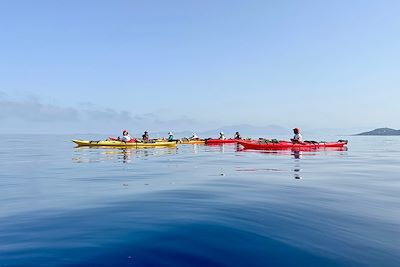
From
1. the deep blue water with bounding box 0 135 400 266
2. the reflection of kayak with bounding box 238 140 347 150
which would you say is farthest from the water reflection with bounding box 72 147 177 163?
the deep blue water with bounding box 0 135 400 266

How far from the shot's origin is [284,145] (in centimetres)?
4116

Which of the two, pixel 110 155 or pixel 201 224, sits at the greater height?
pixel 110 155

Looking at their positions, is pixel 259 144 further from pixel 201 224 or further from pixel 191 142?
pixel 201 224

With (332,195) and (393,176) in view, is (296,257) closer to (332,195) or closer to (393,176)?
(332,195)

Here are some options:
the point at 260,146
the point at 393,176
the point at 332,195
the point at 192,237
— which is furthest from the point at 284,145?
the point at 192,237

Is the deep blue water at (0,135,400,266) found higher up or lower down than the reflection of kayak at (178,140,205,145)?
lower down

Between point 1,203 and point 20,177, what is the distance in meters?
8.44

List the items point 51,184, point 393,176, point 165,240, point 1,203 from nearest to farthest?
point 165,240 → point 1,203 → point 51,184 → point 393,176

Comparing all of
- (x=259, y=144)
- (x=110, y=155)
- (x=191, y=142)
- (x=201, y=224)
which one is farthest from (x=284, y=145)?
(x=201, y=224)

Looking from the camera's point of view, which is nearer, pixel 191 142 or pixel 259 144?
pixel 259 144

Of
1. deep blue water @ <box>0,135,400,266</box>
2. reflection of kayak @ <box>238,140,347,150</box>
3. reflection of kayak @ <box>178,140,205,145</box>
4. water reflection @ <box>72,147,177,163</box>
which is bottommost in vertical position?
deep blue water @ <box>0,135,400,266</box>

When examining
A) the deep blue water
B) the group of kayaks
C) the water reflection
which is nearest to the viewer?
the deep blue water

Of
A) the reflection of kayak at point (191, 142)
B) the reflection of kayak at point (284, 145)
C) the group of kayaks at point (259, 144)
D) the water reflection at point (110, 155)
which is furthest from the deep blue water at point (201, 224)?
the reflection of kayak at point (191, 142)

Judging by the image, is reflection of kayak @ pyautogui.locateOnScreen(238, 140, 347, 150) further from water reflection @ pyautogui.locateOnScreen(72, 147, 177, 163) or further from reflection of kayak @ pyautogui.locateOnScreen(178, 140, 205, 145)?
A: reflection of kayak @ pyautogui.locateOnScreen(178, 140, 205, 145)
